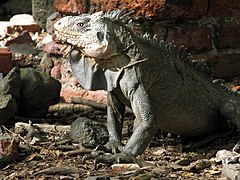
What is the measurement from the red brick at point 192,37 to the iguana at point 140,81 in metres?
0.58

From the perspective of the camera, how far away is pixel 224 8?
5.56m

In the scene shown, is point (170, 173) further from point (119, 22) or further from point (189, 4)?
point (189, 4)

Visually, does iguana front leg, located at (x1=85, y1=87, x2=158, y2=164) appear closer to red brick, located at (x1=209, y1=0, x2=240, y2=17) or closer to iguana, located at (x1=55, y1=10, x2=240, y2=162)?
iguana, located at (x1=55, y1=10, x2=240, y2=162)

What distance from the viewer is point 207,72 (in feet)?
16.1

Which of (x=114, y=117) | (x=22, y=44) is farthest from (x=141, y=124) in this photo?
(x=22, y=44)

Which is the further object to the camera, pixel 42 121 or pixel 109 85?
pixel 42 121

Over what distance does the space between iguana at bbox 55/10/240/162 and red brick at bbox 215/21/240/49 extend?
2.54 feet

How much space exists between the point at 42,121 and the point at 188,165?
1.49 meters

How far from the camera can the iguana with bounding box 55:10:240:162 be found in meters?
4.32

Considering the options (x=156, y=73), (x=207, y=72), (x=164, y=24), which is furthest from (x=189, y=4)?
(x=156, y=73)

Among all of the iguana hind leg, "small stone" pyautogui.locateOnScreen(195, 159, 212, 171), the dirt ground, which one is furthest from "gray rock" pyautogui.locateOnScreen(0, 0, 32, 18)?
"small stone" pyautogui.locateOnScreen(195, 159, 212, 171)

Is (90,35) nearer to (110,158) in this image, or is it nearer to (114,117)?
(114,117)

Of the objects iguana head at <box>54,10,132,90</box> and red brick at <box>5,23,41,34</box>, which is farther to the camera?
red brick at <box>5,23,41,34</box>

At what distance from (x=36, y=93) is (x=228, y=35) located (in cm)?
160
